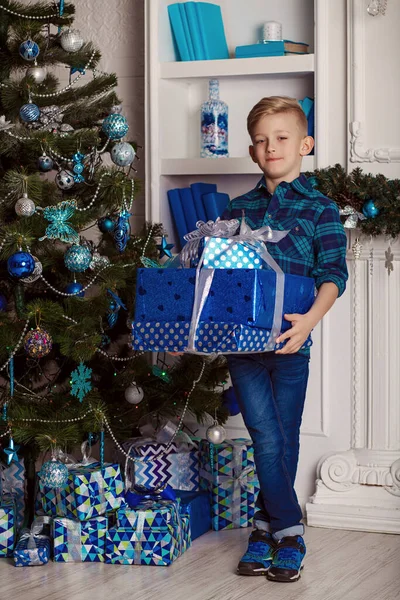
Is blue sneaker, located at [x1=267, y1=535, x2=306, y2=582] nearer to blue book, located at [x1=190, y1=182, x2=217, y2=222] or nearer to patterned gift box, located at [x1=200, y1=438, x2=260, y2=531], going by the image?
patterned gift box, located at [x1=200, y1=438, x2=260, y2=531]

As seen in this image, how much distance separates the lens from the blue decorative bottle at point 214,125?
9.60 feet

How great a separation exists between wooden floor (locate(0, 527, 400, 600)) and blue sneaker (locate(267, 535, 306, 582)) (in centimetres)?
2

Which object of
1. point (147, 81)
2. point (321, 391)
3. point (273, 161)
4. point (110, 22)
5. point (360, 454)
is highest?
point (110, 22)

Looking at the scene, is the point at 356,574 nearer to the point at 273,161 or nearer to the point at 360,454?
the point at 360,454

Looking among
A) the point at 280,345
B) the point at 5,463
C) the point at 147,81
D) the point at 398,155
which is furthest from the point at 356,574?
the point at 147,81

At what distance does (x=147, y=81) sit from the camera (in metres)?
2.96

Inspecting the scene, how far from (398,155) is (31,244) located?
3.71 ft

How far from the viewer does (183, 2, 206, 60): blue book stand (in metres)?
2.93

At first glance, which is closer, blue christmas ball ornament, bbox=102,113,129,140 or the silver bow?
the silver bow

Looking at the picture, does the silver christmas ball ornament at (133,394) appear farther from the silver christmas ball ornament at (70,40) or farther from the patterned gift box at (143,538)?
the silver christmas ball ornament at (70,40)

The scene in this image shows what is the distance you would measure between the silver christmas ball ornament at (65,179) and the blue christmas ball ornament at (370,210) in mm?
846

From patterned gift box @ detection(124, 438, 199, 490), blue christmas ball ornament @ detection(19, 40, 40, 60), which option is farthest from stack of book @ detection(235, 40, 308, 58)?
patterned gift box @ detection(124, 438, 199, 490)

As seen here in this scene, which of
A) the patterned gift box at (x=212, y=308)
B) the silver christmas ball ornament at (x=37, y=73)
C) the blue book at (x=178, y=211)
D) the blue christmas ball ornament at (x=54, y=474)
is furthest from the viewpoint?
the blue book at (x=178, y=211)

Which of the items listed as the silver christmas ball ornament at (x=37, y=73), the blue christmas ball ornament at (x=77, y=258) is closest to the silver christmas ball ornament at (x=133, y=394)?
the blue christmas ball ornament at (x=77, y=258)
